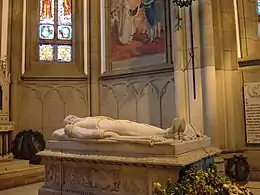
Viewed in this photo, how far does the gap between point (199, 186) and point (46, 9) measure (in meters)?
6.68

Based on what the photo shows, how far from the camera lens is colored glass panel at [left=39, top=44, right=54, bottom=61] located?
7.83 metres

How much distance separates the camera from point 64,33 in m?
7.99

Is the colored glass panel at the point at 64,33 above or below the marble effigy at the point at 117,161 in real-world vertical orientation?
above

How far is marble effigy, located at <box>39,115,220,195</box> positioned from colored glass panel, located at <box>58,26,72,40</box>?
181 inches

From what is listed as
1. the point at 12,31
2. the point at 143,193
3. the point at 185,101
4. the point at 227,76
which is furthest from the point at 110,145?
the point at 12,31

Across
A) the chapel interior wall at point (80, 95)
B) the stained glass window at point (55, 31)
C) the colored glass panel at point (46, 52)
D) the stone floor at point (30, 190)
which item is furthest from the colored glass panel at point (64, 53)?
the stone floor at point (30, 190)

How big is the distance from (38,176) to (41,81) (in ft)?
9.00

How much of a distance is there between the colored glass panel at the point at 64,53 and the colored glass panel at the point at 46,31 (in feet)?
1.14

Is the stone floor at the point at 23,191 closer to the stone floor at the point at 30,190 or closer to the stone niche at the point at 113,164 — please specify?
the stone floor at the point at 30,190

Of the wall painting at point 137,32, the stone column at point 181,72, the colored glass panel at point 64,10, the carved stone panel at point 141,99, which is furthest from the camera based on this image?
the colored glass panel at point 64,10

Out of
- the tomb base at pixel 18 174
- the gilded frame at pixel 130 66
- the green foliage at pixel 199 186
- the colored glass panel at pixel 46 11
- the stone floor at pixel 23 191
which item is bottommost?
the stone floor at pixel 23 191

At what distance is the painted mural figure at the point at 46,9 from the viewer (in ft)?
26.2

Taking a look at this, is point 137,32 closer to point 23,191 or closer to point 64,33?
point 64,33

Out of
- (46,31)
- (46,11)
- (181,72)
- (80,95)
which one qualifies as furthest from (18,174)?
(46,11)
